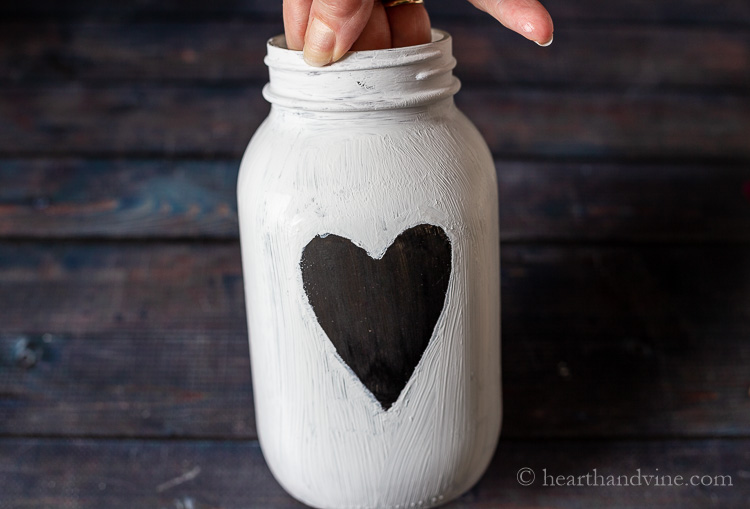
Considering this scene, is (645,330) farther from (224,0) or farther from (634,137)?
(224,0)

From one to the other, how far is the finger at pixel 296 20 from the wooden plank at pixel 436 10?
51 cm

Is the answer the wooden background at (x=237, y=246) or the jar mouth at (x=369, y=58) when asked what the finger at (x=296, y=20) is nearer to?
the jar mouth at (x=369, y=58)

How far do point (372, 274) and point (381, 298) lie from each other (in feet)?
0.07

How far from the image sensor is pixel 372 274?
61 centimetres

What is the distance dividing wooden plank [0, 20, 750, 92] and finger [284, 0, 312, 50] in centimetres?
48

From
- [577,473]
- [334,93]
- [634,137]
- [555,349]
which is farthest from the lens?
[634,137]

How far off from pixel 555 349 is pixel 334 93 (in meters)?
0.44

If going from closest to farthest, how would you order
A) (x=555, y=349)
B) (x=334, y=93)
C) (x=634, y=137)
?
(x=334, y=93)
(x=555, y=349)
(x=634, y=137)

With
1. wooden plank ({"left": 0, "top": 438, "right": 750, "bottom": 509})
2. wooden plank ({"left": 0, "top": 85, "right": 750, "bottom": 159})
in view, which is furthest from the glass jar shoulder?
wooden plank ({"left": 0, "top": 85, "right": 750, "bottom": 159})

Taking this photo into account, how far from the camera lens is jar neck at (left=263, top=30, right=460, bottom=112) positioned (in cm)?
59

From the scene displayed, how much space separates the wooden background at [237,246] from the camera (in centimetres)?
78

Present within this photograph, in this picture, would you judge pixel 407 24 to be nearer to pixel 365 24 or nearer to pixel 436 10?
pixel 365 24

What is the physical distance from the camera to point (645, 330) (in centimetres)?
90

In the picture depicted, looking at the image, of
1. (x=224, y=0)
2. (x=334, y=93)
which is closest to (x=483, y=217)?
(x=334, y=93)
